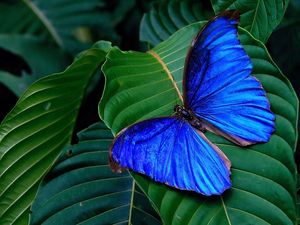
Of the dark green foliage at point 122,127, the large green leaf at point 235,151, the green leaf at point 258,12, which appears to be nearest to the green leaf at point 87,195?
the dark green foliage at point 122,127

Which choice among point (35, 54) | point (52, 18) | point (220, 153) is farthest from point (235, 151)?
point (52, 18)

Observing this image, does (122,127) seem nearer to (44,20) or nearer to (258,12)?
(258,12)

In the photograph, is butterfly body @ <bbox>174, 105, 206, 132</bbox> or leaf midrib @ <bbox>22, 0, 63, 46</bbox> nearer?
butterfly body @ <bbox>174, 105, 206, 132</bbox>

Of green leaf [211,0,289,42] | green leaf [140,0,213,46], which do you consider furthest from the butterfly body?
green leaf [140,0,213,46]

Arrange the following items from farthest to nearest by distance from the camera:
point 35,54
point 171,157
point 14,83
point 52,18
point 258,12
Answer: point 52,18
point 35,54
point 14,83
point 258,12
point 171,157

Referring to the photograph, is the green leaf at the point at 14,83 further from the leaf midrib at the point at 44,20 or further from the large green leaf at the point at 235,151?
the large green leaf at the point at 235,151

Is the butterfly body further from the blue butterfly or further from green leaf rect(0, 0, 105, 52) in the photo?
green leaf rect(0, 0, 105, 52)
